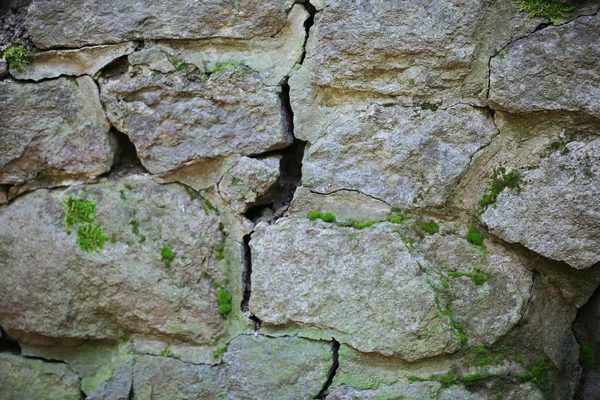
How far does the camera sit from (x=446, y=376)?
1.50m

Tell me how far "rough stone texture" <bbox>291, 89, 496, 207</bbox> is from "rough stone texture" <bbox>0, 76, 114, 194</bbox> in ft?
1.96

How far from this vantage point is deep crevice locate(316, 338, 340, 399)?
5.15 feet

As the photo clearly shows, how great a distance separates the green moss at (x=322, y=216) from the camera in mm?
1580

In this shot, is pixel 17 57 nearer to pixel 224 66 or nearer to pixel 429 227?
pixel 224 66

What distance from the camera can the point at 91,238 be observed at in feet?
5.58

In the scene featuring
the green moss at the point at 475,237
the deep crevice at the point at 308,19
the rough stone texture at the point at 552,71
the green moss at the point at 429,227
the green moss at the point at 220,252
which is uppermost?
the rough stone texture at the point at 552,71

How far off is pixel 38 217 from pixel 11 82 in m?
0.41

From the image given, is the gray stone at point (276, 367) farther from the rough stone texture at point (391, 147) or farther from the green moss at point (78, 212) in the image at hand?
the green moss at point (78, 212)

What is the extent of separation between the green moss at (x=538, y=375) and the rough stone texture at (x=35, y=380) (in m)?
1.27

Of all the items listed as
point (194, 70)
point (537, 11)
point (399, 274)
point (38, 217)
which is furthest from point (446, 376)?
point (38, 217)

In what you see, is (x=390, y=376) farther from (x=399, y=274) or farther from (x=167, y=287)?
(x=167, y=287)

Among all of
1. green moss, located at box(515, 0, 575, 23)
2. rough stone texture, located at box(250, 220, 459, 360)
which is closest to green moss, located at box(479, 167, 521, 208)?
rough stone texture, located at box(250, 220, 459, 360)

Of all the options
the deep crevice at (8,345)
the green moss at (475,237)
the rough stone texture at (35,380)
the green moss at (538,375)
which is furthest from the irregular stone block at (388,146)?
the deep crevice at (8,345)

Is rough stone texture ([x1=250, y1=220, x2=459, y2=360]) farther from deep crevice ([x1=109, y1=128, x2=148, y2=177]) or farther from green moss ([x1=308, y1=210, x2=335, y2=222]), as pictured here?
deep crevice ([x1=109, y1=128, x2=148, y2=177])
